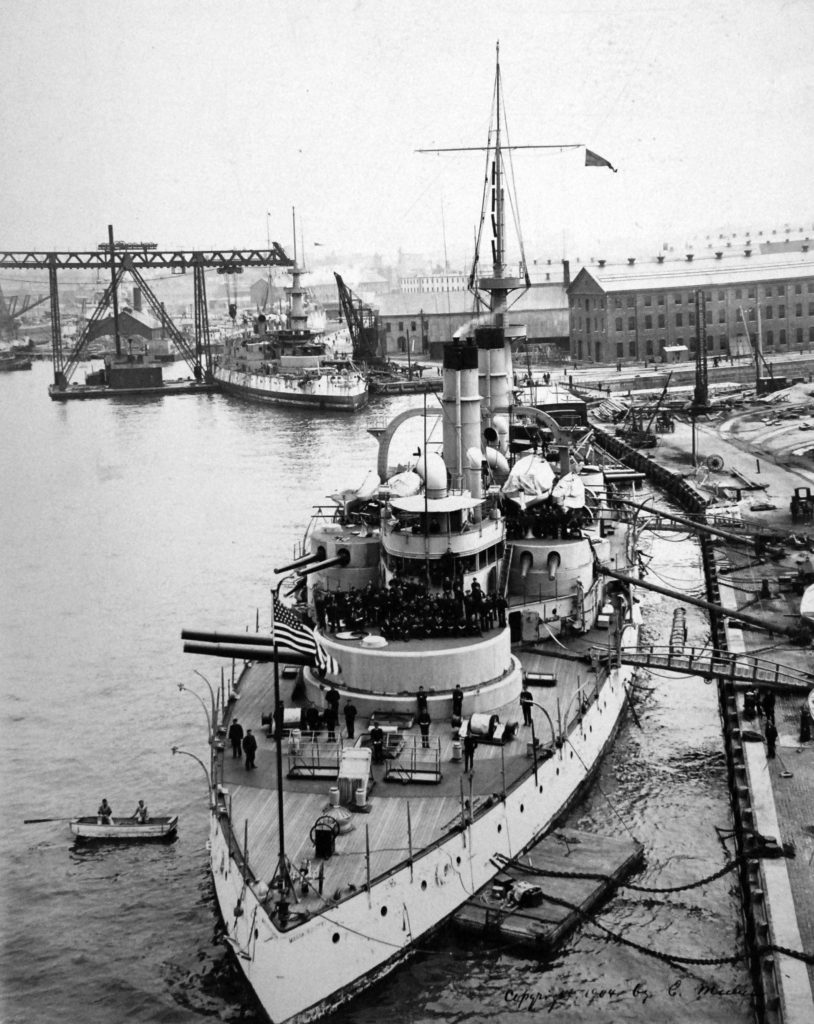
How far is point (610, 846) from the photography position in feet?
66.0

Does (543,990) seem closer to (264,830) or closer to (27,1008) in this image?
(264,830)

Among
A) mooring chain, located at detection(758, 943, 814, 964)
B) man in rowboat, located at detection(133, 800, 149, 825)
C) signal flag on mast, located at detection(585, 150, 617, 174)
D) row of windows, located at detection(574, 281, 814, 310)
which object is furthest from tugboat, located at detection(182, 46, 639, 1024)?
row of windows, located at detection(574, 281, 814, 310)

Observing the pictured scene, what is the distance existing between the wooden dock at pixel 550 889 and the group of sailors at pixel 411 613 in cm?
398

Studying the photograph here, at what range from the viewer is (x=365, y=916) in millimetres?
16406

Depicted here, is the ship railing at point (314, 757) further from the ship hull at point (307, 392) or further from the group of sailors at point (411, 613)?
the ship hull at point (307, 392)

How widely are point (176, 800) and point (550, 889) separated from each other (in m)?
8.06

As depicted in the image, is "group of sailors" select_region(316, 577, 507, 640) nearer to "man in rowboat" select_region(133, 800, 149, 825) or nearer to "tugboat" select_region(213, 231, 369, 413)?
"man in rowboat" select_region(133, 800, 149, 825)

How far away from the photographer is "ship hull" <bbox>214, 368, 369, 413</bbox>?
282 feet

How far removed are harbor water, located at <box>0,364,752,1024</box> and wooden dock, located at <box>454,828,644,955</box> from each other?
315 millimetres

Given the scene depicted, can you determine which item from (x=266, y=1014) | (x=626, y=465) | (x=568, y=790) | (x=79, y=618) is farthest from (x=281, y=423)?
(x=266, y=1014)

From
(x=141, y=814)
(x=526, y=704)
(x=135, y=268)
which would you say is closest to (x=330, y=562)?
(x=526, y=704)

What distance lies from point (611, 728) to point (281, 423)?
5584cm
